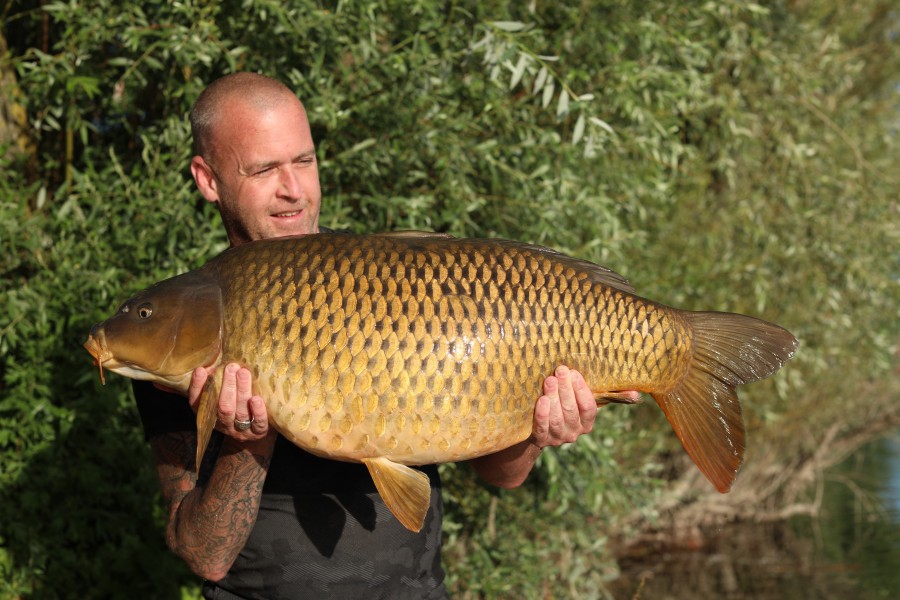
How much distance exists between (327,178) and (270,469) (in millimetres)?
1661

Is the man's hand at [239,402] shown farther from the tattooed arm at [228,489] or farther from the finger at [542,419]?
the finger at [542,419]

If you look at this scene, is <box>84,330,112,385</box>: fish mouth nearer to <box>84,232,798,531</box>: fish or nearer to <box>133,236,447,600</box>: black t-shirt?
<box>84,232,798,531</box>: fish

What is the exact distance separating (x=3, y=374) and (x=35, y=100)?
0.85m

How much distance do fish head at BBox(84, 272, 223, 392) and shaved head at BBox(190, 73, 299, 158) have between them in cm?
38

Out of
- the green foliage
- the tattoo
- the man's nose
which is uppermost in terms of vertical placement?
the man's nose

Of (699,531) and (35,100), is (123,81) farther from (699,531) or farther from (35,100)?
(699,531)

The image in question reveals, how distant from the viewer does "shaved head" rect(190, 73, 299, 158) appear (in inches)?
69.4

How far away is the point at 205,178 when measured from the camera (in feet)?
6.03

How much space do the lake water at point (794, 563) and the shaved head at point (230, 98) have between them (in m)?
4.11

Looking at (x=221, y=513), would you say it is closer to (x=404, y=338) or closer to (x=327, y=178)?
(x=404, y=338)

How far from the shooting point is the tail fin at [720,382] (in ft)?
5.32

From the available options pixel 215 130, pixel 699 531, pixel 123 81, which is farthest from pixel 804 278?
pixel 215 130

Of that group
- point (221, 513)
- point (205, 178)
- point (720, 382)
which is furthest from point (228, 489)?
point (720, 382)

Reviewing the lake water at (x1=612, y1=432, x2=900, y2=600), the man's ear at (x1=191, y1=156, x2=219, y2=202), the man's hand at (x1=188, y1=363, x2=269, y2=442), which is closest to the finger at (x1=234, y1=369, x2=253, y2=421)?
the man's hand at (x1=188, y1=363, x2=269, y2=442)
